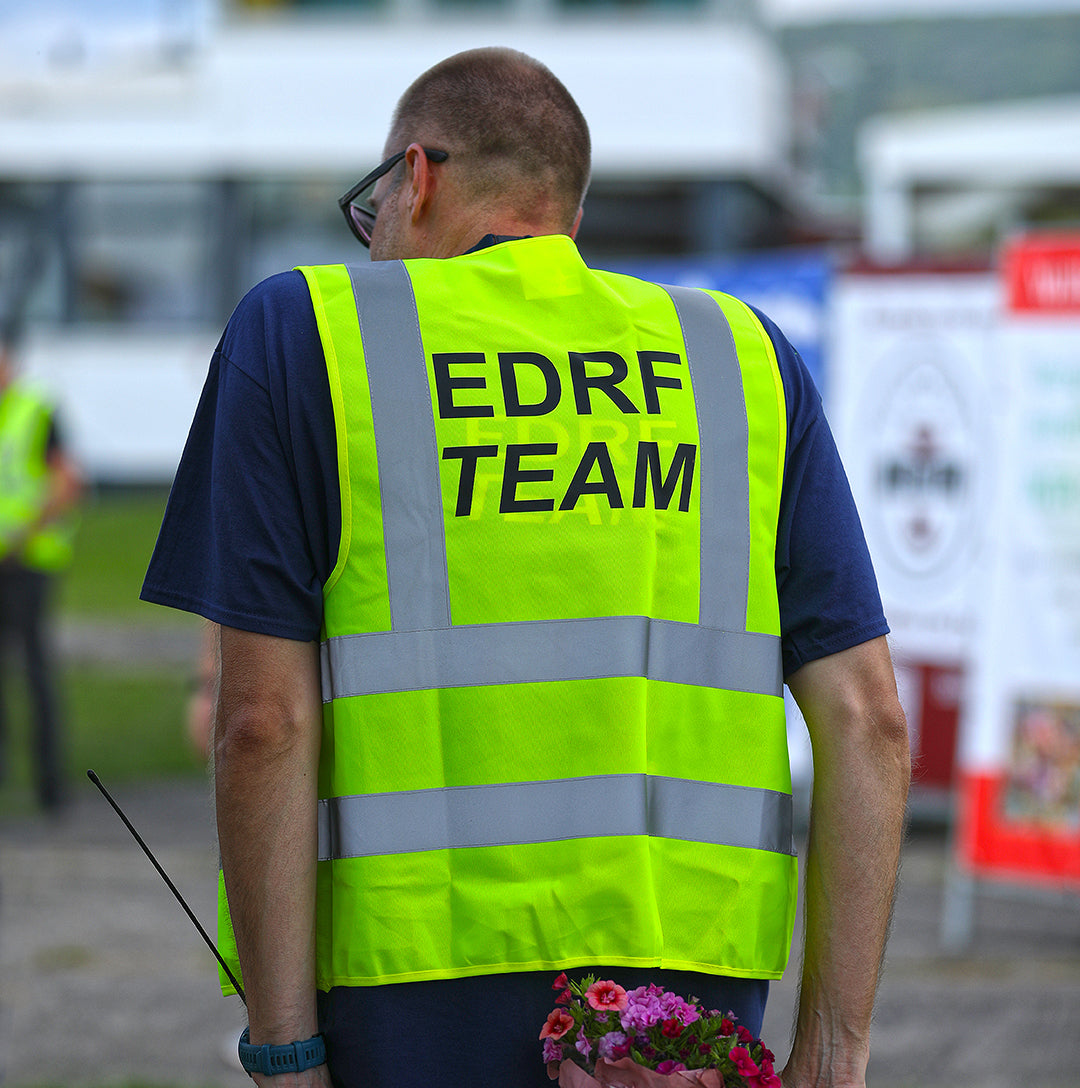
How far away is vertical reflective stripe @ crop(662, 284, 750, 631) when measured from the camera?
74.0 inches

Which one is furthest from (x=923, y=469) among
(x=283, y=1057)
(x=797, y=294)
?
(x=283, y=1057)

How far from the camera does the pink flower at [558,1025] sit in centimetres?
169

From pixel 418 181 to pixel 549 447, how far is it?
409 millimetres

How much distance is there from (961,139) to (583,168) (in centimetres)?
990

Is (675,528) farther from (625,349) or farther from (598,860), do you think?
(598,860)

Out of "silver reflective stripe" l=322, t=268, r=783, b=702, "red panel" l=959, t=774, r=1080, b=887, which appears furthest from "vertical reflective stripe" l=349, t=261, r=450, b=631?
"red panel" l=959, t=774, r=1080, b=887

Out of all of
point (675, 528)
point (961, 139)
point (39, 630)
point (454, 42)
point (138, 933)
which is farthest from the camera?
point (454, 42)

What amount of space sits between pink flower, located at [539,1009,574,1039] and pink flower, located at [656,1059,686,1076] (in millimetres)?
111

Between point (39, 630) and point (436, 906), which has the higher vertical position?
point (436, 906)

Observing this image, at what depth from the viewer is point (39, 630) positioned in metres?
7.54

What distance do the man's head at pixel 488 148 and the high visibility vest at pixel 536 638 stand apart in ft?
0.27

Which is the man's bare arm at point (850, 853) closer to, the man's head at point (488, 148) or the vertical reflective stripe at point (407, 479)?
the vertical reflective stripe at point (407, 479)

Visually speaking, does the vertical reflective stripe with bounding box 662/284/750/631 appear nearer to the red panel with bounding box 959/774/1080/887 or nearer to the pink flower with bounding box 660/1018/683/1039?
the pink flower with bounding box 660/1018/683/1039

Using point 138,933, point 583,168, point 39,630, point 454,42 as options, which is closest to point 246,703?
point 583,168
